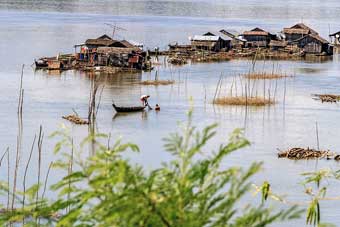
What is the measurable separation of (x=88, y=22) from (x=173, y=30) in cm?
777

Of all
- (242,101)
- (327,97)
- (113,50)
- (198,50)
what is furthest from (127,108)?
(198,50)

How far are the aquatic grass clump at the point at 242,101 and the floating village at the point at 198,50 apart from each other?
8798 millimetres

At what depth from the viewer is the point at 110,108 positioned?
25562 millimetres

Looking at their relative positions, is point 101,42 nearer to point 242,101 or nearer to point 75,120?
point 242,101

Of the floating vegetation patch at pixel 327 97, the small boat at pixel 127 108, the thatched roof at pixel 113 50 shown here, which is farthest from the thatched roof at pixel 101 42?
the small boat at pixel 127 108

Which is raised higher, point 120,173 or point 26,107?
point 120,173

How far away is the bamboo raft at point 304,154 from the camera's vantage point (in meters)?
19.0

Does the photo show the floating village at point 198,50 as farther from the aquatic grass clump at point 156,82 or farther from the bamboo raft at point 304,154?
the bamboo raft at point 304,154

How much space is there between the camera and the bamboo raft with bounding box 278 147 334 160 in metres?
19.0

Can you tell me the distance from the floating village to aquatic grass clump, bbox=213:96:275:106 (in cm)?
880

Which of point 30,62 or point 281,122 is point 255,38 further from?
point 281,122

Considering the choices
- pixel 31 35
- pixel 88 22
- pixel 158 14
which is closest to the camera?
pixel 31 35

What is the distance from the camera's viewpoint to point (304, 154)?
62.6ft

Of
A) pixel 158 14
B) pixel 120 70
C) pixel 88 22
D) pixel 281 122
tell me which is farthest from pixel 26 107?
pixel 158 14
